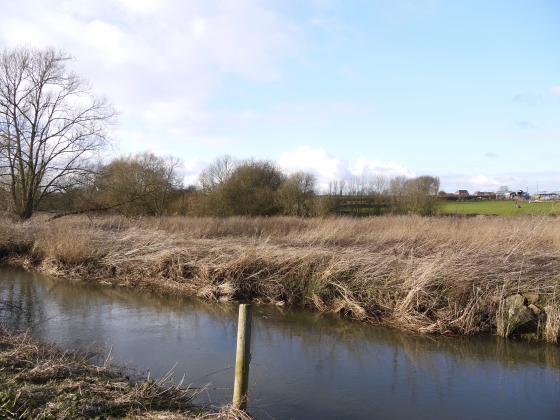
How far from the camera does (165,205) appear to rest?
2797 centimetres

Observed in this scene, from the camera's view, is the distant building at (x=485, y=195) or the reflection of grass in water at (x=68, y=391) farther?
the distant building at (x=485, y=195)

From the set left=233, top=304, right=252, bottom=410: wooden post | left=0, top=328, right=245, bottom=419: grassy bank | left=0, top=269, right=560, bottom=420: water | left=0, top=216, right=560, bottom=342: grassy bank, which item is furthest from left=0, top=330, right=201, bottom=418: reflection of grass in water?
left=0, top=216, right=560, bottom=342: grassy bank

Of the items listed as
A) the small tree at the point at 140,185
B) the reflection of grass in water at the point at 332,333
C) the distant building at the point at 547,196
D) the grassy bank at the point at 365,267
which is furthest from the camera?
the small tree at the point at 140,185

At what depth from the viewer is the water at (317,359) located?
5090 millimetres

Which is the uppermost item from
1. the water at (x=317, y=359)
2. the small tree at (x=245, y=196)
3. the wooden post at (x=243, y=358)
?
the small tree at (x=245, y=196)

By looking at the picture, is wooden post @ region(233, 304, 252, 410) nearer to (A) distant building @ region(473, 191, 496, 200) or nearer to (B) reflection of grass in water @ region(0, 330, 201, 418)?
(B) reflection of grass in water @ region(0, 330, 201, 418)

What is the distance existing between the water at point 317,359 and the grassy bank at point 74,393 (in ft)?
2.13

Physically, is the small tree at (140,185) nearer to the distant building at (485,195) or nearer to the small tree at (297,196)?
the small tree at (297,196)

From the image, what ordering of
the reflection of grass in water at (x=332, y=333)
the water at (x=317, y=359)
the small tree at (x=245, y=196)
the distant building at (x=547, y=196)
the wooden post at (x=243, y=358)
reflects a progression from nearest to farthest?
the wooden post at (x=243, y=358) < the water at (x=317, y=359) < the reflection of grass in water at (x=332, y=333) < the distant building at (x=547, y=196) < the small tree at (x=245, y=196)

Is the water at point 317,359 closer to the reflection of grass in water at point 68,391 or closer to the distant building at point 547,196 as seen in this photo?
the reflection of grass in water at point 68,391

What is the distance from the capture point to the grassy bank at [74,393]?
3.77 m

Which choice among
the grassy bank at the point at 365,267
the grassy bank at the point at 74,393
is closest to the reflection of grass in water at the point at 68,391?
the grassy bank at the point at 74,393

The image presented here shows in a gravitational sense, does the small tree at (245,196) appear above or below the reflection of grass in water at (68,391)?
above

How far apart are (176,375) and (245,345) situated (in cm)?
184
